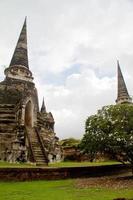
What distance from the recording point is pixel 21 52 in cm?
3434

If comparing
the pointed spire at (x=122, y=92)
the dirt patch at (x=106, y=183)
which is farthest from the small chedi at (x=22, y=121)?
the pointed spire at (x=122, y=92)

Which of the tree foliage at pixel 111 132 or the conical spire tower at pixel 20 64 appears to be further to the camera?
the conical spire tower at pixel 20 64

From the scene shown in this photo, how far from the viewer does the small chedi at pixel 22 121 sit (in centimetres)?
2383

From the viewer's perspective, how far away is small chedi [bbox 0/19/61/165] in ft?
78.2

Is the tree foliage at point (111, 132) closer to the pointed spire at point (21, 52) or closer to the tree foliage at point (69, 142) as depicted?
the pointed spire at point (21, 52)

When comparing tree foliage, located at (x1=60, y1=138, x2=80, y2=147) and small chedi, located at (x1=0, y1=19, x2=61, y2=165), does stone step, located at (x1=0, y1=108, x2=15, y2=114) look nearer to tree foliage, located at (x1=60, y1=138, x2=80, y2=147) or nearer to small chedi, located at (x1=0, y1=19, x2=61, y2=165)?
small chedi, located at (x1=0, y1=19, x2=61, y2=165)

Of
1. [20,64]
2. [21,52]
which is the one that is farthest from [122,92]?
[20,64]

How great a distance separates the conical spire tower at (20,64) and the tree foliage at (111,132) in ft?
45.7

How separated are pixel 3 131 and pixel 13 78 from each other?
752cm

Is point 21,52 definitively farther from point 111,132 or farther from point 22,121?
point 111,132

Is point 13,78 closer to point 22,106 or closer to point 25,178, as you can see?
point 22,106

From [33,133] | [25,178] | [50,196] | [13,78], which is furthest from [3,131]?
[50,196]

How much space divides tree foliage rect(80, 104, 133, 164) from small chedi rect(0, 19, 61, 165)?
464 cm

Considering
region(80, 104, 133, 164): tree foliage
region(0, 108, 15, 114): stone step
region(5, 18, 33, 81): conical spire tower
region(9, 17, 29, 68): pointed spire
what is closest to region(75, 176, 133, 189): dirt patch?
region(80, 104, 133, 164): tree foliage
